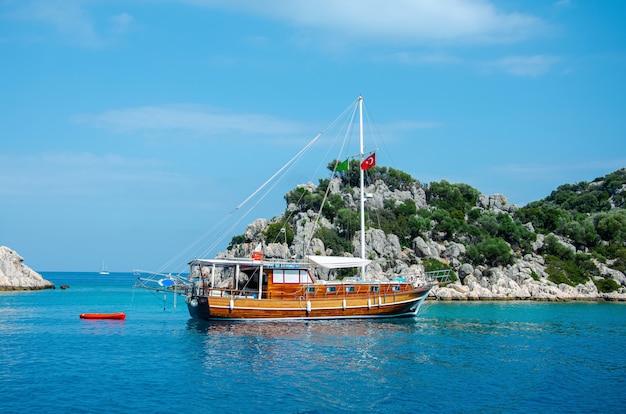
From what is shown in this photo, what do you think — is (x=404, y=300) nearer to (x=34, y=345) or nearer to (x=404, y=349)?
(x=404, y=349)

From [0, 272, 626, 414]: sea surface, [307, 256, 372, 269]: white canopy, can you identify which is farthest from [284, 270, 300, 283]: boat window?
[0, 272, 626, 414]: sea surface

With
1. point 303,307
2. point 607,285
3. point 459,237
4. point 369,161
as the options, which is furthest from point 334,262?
point 607,285

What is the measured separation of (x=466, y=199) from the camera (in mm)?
112500

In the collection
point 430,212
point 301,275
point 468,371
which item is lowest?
point 468,371

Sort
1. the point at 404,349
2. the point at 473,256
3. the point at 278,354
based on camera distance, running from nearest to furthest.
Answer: the point at 278,354, the point at 404,349, the point at 473,256

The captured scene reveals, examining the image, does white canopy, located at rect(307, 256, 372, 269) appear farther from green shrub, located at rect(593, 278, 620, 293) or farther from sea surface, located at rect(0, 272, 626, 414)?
green shrub, located at rect(593, 278, 620, 293)

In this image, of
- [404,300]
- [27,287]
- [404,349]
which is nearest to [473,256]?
[404,300]

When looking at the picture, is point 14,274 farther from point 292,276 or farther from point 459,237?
point 459,237

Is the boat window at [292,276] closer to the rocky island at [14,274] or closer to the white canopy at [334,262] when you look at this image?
the white canopy at [334,262]

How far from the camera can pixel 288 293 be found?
43.9 metres

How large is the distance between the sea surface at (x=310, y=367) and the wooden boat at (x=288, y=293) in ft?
3.99

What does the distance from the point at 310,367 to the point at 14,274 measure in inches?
3353

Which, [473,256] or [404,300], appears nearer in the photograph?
[404,300]

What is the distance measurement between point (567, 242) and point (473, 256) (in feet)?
83.6
